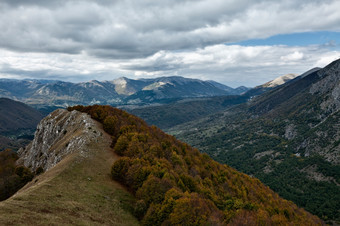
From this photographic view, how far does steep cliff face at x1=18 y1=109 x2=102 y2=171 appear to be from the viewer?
78125 mm

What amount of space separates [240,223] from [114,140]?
174 ft

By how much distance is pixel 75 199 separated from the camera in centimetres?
4866

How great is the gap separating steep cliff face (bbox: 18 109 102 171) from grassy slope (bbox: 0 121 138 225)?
8102 millimetres

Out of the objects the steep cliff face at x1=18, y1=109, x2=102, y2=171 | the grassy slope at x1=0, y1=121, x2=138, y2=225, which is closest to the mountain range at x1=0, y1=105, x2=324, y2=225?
the grassy slope at x1=0, y1=121, x2=138, y2=225

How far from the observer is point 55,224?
35.5 m

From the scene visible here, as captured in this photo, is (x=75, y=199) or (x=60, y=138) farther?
(x=60, y=138)

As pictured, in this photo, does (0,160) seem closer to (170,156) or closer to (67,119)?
(67,119)

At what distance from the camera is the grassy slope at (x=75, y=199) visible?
120 feet

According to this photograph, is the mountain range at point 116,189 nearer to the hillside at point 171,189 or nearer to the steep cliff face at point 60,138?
the hillside at point 171,189

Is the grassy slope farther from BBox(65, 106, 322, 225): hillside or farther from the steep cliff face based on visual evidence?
the steep cliff face

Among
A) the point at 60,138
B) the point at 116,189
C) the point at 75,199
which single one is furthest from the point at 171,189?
the point at 60,138

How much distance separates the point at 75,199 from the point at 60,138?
2158 inches

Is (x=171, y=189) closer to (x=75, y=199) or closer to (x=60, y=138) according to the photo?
Result: (x=75, y=199)

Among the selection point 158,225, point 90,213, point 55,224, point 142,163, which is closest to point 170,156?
point 142,163
